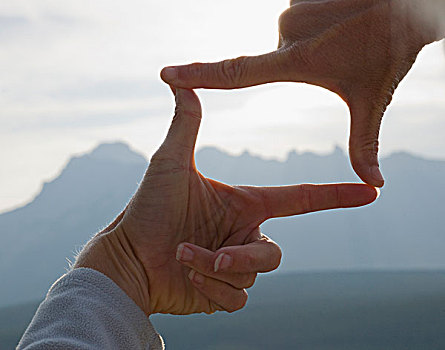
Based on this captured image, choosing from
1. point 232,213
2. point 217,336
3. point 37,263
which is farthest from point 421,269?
point 232,213

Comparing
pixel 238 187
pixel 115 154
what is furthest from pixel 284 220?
pixel 238 187

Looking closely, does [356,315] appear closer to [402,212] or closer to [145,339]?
[145,339]

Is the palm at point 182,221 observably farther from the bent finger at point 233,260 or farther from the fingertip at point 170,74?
the fingertip at point 170,74

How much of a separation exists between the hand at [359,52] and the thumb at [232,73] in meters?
0.02

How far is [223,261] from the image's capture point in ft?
4.75

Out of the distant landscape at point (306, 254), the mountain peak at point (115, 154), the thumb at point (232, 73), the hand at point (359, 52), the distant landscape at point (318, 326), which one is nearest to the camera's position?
the hand at point (359, 52)

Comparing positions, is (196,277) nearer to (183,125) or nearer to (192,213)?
(192,213)

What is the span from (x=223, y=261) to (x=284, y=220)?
6062 centimetres

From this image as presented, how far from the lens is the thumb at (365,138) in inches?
55.1

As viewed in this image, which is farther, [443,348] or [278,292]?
[278,292]

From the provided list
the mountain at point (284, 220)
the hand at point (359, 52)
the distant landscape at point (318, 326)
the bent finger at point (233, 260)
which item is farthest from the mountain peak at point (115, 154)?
the hand at point (359, 52)

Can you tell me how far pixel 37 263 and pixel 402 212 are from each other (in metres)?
44.7

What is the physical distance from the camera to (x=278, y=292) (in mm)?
32375

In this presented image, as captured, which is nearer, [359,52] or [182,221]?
[359,52]
